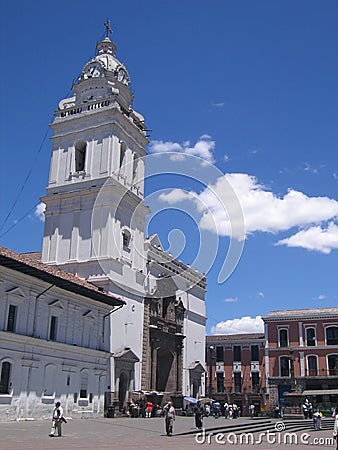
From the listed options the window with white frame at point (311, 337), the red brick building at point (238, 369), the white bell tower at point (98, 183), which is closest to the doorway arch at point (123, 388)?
the white bell tower at point (98, 183)

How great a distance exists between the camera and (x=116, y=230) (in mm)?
39625

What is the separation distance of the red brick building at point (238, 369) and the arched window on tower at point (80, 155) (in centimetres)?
3050

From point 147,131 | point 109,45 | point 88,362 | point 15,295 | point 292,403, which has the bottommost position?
point 292,403

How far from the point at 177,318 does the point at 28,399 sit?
2092 cm

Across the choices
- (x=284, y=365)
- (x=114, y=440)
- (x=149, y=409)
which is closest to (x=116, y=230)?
(x=149, y=409)

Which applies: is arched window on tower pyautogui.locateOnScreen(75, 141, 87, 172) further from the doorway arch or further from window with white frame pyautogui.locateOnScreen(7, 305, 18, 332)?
window with white frame pyautogui.locateOnScreen(7, 305, 18, 332)

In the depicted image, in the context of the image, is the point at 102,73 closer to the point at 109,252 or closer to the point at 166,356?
the point at 109,252

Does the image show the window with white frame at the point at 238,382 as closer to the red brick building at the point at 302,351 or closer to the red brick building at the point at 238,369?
the red brick building at the point at 238,369

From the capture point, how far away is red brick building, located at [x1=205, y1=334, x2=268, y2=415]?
63.3 m

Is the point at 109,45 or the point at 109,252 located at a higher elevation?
the point at 109,45

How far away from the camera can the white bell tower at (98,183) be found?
39.0m

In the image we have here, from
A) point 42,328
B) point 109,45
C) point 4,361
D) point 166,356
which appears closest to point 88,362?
point 42,328

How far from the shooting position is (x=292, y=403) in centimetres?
3738

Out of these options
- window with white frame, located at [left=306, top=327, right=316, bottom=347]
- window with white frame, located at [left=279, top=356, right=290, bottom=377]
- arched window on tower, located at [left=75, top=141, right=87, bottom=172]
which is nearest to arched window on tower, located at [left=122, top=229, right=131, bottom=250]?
arched window on tower, located at [left=75, top=141, right=87, bottom=172]
